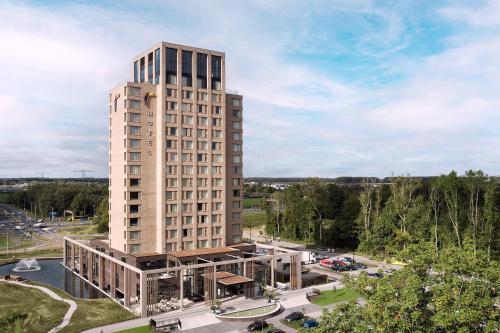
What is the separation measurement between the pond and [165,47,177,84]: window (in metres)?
40.0

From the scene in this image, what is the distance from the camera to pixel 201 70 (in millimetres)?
78750

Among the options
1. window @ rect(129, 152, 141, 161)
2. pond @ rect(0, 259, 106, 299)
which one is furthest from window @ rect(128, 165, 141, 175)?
pond @ rect(0, 259, 106, 299)

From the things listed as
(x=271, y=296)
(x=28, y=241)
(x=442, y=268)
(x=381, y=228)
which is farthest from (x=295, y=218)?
(x=442, y=268)

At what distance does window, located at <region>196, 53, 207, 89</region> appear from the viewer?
78250mm

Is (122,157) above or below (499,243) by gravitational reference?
above

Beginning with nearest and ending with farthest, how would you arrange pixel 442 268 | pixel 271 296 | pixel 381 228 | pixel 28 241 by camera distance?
pixel 442 268 < pixel 271 296 < pixel 381 228 < pixel 28 241

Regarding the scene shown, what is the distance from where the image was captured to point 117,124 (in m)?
76.9

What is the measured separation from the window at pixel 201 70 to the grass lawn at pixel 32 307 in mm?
43651

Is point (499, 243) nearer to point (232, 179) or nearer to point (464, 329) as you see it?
point (232, 179)

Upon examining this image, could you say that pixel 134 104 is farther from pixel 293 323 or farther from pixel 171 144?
pixel 293 323

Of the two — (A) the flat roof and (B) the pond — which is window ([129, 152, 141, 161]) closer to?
(A) the flat roof

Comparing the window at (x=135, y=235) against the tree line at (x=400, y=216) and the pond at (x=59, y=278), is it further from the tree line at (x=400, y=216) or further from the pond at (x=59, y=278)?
the tree line at (x=400, y=216)

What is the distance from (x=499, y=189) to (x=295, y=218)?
5601 centimetres

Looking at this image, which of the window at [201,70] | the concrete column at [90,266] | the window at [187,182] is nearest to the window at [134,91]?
the window at [201,70]
